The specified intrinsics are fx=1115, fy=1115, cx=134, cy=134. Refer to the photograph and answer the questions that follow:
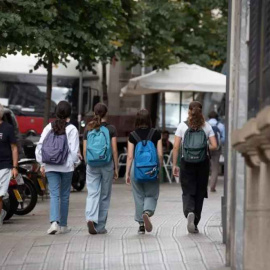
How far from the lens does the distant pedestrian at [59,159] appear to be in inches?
571

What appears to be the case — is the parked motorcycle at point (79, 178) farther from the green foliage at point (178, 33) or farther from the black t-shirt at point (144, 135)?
the black t-shirt at point (144, 135)

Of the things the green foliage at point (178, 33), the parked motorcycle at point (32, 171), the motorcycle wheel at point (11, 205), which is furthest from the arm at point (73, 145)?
the green foliage at point (178, 33)

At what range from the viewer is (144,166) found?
14.1 meters

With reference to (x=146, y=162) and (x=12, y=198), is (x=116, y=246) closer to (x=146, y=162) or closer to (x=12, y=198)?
(x=146, y=162)

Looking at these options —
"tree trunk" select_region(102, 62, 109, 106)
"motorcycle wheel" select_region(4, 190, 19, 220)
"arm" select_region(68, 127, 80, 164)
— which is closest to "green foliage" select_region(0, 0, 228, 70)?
"tree trunk" select_region(102, 62, 109, 106)

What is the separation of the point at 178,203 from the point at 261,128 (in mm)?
14014

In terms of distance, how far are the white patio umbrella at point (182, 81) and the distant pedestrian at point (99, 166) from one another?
13.7m

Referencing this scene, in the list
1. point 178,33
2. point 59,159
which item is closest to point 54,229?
point 59,159

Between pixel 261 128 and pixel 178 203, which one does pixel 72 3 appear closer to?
pixel 178 203

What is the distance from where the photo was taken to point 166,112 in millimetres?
35000

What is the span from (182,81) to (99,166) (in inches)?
555

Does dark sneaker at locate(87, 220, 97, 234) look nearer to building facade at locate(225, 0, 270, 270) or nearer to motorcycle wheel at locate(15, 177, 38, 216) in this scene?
building facade at locate(225, 0, 270, 270)

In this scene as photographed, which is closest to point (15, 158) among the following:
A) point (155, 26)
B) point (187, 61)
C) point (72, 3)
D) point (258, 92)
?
point (258, 92)

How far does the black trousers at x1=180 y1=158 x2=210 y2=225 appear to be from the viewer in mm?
14352
